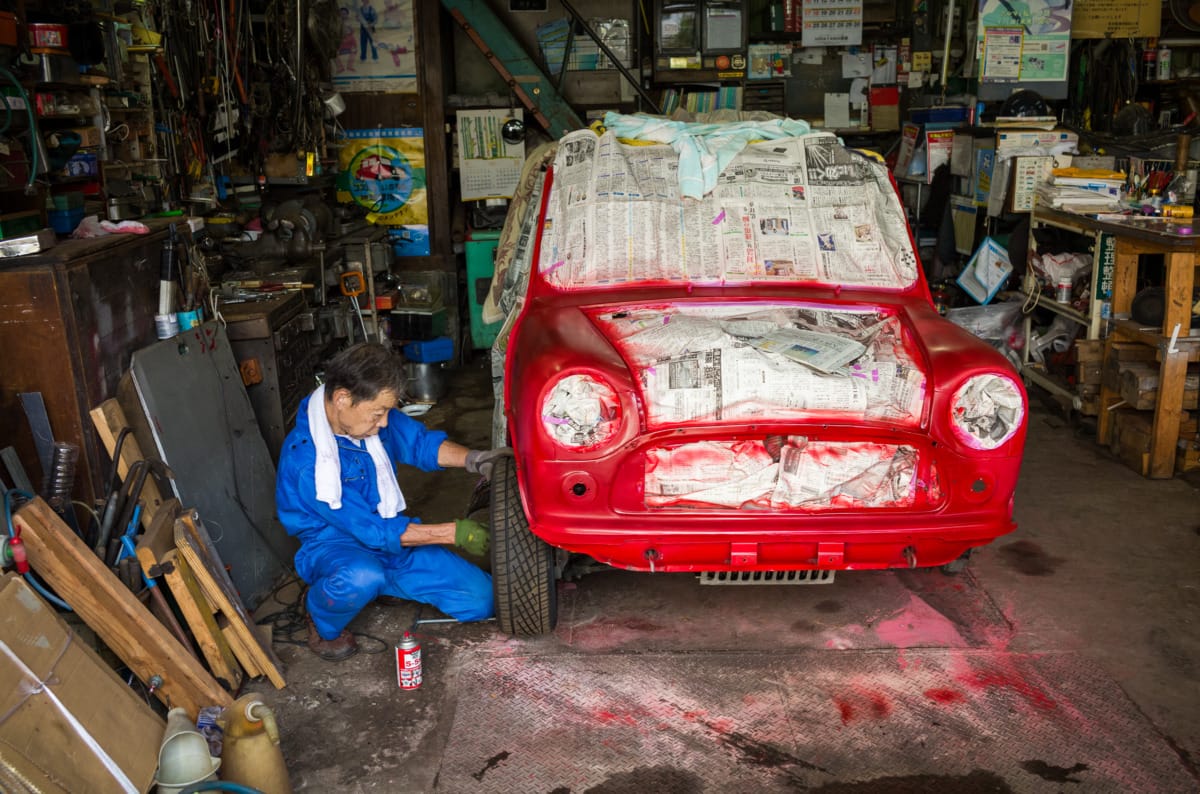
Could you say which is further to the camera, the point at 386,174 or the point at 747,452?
the point at 386,174

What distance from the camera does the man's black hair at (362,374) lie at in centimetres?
315

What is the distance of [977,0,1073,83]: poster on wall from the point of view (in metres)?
6.52

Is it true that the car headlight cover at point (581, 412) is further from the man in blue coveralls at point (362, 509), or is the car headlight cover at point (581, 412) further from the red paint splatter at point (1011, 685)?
the red paint splatter at point (1011, 685)

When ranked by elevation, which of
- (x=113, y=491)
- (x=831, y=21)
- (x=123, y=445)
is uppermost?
(x=831, y=21)

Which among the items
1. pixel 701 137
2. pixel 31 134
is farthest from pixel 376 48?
pixel 31 134

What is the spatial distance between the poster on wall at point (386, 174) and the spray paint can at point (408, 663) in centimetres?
455

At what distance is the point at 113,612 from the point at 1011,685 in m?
2.49

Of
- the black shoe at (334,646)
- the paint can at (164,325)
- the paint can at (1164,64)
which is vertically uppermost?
the paint can at (1164,64)

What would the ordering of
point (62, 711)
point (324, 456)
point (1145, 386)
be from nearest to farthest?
point (62, 711) → point (324, 456) → point (1145, 386)

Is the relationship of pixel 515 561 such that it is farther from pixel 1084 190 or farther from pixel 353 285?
pixel 1084 190

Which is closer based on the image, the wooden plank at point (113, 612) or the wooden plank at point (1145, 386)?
the wooden plank at point (113, 612)

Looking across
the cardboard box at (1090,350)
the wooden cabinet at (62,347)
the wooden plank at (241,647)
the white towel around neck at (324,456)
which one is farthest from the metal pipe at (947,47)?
the wooden plank at (241,647)

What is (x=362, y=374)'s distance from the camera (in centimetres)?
315

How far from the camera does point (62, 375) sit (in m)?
2.95
